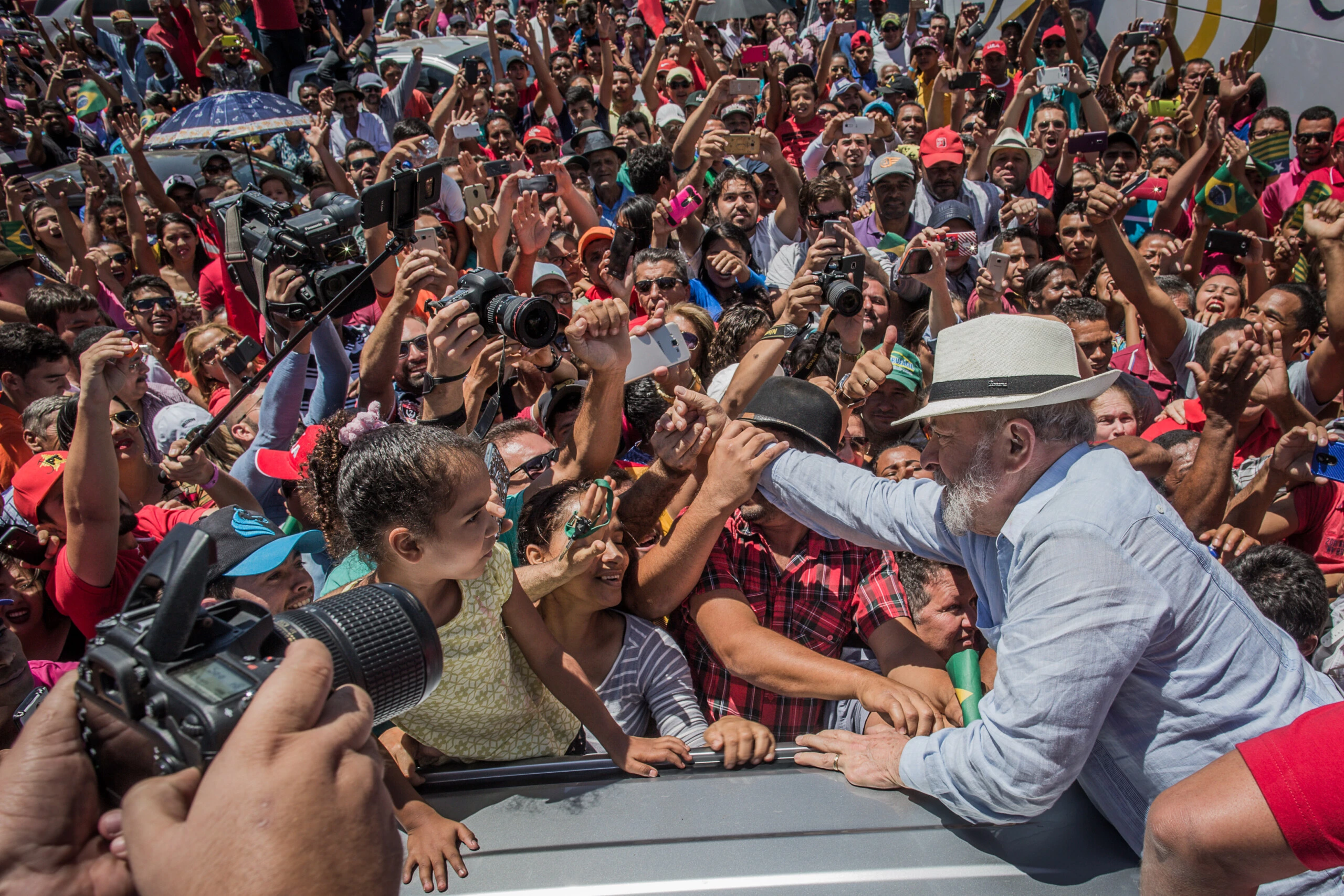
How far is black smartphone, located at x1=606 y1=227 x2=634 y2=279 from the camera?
204 inches

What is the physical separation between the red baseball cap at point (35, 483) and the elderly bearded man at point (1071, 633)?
2807 mm

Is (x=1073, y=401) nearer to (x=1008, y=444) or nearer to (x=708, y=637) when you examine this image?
(x=1008, y=444)

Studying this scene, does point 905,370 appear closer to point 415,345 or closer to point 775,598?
point 775,598

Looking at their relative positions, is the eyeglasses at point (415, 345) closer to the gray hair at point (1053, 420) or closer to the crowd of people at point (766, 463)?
the crowd of people at point (766, 463)

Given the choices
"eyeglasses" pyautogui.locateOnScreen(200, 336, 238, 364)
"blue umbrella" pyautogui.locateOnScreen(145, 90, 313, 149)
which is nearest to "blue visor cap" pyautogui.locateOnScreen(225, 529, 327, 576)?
"eyeglasses" pyautogui.locateOnScreen(200, 336, 238, 364)

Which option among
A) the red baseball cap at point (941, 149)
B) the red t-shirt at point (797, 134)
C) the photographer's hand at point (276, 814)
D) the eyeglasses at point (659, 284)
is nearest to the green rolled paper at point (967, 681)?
the photographer's hand at point (276, 814)

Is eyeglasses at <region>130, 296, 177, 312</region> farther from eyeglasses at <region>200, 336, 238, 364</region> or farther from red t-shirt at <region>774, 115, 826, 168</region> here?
red t-shirt at <region>774, 115, 826, 168</region>

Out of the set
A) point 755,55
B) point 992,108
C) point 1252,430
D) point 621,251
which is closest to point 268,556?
point 621,251

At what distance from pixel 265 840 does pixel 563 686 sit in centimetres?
141

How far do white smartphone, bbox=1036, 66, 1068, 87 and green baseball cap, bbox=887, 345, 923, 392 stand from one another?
4.54 metres

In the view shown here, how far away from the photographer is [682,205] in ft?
17.6

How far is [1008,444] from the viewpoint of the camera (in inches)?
71.9

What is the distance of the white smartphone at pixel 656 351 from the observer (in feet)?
9.66

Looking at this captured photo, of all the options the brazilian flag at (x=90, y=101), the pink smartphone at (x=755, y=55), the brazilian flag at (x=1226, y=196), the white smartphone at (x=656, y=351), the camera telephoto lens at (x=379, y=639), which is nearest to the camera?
the camera telephoto lens at (x=379, y=639)
